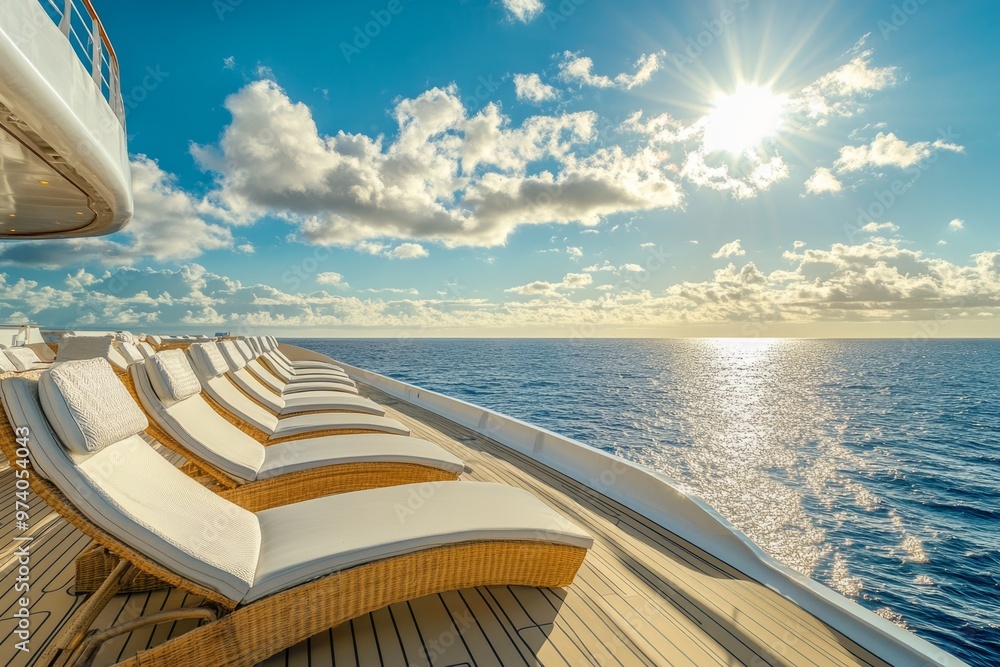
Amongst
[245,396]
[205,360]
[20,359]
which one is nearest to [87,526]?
[205,360]

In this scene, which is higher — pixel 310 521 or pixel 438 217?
pixel 438 217

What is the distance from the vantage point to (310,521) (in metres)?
1.83

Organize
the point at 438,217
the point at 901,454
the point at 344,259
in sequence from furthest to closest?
the point at 438,217, the point at 344,259, the point at 901,454

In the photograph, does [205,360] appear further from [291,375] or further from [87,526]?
[291,375]

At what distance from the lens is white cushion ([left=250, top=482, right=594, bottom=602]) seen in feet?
4.99

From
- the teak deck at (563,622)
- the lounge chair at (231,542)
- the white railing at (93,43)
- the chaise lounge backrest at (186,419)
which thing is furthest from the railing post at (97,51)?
the lounge chair at (231,542)

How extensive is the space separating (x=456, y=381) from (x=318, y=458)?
30.6 meters

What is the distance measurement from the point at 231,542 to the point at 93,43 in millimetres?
7679

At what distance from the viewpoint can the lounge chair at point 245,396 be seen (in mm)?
3723

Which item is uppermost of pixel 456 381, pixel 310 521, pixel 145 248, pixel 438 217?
pixel 438 217

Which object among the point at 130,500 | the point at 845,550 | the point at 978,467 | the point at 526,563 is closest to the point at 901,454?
the point at 978,467

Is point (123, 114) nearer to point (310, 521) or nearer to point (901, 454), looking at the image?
point (310, 521)

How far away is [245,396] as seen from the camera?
14.4 ft

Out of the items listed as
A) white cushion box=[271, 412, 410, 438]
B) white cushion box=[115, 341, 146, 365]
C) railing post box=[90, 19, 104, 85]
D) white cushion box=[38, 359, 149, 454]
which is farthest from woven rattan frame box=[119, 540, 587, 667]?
railing post box=[90, 19, 104, 85]
